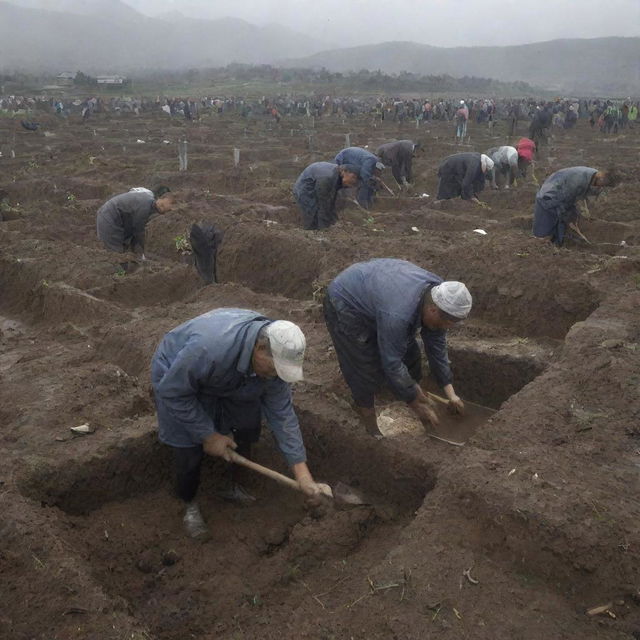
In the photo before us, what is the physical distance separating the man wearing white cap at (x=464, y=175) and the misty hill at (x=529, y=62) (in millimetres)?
82474

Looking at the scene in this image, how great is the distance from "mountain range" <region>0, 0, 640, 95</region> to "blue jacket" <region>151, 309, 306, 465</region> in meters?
88.3

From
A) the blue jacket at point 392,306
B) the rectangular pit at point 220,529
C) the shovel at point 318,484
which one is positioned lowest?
the rectangular pit at point 220,529

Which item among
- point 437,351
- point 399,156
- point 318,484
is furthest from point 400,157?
point 318,484

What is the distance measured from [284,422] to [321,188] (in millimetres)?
5907

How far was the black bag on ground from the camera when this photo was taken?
308 inches

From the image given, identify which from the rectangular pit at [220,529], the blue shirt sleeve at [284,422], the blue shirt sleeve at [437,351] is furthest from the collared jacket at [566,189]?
the blue shirt sleeve at [284,422]

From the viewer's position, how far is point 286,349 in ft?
10.4

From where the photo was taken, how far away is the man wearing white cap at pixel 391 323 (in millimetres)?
3811

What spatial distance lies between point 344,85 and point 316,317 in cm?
6480

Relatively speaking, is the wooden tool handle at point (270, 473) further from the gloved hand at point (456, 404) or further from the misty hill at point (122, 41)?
the misty hill at point (122, 41)

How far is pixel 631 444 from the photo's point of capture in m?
3.99

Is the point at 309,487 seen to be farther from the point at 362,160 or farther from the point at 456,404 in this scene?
the point at 362,160

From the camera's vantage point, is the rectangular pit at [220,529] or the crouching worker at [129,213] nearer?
the rectangular pit at [220,529]

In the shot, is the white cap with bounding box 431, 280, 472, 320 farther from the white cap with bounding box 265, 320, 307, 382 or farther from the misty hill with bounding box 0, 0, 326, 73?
the misty hill with bounding box 0, 0, 326, 73
